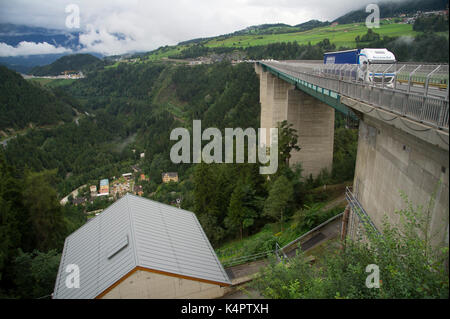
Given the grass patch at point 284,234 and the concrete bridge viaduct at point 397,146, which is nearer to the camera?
the concrete bridge viaduct at point 397,146

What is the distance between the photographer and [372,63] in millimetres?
17562

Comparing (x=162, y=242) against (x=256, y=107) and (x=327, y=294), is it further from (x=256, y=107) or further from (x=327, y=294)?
(x=256, y=107)

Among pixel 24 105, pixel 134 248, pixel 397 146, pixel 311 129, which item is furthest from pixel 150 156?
pixel 397 146

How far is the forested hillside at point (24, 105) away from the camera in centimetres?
11086

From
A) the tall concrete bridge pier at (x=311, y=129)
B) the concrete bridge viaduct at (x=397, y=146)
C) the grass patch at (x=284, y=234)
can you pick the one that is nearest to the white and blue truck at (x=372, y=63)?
the concrete bridge viaduct at (x=397, y=146)

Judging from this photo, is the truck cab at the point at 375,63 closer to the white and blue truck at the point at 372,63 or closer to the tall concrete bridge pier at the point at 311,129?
the white and blue truck at the point at 372,63

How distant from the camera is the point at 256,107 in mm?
70500

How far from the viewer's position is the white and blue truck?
1285cm

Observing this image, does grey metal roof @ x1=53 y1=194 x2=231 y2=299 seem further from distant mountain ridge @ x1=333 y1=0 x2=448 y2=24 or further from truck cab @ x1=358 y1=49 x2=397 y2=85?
distant mountain ridge @ x1=333 y1=0 x2=448 y2=24

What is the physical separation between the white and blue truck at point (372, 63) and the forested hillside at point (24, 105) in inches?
4704

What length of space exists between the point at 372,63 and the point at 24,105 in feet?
432

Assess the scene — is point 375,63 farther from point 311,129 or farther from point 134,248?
point 134,248

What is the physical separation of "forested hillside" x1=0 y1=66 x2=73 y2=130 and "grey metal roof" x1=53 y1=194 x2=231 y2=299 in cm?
11618

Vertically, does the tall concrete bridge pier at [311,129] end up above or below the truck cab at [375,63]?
below
